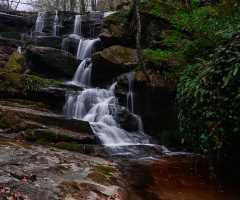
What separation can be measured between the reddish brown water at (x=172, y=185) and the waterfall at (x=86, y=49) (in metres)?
13.0

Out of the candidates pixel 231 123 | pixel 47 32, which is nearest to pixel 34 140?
pixel 231 123

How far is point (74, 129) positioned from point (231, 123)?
6.13 meters

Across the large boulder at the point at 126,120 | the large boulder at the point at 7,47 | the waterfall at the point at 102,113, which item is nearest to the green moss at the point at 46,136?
the waterfall at the point at 102,113

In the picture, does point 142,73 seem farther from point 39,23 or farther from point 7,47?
point 39,23

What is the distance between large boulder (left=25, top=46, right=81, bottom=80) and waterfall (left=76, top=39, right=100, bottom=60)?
1692 millimetres

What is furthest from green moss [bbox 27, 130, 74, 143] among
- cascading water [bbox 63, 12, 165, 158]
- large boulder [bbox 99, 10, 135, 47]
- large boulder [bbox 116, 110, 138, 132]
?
large boulder [bbox 99, 10, 135, 47]

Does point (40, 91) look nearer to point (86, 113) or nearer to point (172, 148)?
point (86, 113)

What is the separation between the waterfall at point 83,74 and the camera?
14672 mm

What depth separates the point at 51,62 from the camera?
14.4 meters

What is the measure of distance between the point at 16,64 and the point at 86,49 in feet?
20.9

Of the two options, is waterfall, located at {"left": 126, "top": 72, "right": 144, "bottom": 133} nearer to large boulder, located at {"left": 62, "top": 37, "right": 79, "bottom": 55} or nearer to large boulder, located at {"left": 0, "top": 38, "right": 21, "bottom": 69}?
large boulder, located at {"left": 62, "top": 37, "right": 79, "bottom": 55}

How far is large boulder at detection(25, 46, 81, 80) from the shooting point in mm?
14156

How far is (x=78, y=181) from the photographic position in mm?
3482

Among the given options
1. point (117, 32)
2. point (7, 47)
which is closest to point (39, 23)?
point (7, 47)
